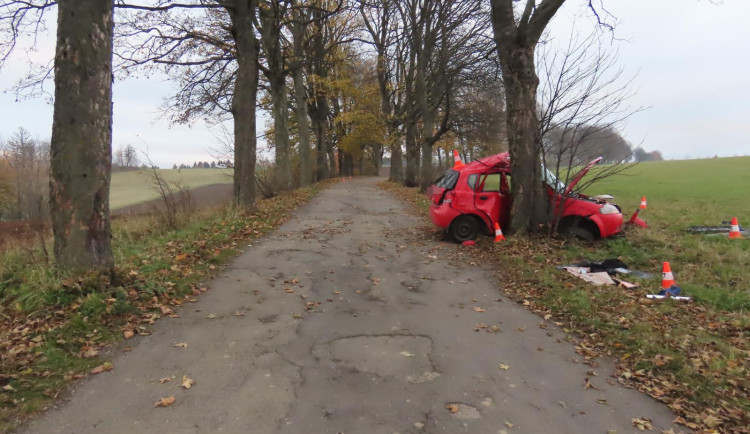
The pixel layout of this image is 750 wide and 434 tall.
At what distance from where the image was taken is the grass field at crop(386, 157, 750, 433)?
146 inches

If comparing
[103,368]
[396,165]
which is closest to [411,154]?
[396,165]

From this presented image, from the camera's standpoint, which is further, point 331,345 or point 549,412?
point 331,345

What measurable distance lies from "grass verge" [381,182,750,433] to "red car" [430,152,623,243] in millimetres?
559

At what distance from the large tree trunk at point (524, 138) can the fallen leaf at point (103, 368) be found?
25.4ft

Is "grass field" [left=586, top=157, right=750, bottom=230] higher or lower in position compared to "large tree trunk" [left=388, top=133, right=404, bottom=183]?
lower

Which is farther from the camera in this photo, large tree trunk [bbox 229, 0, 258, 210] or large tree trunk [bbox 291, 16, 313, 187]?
large tree trunk [bbox 291, 16, 313, 187]

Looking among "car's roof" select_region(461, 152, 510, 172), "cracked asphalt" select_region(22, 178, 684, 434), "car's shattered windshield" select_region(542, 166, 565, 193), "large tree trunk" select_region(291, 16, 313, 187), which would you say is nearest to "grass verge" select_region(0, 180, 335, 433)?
"cracked asphalt" select_region(22, 178, 684, 434)

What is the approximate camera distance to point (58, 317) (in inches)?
178

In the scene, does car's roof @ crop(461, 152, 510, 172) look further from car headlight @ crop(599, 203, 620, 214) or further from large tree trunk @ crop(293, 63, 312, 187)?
large tree trunk @ crop(293, 63, 312, 187)

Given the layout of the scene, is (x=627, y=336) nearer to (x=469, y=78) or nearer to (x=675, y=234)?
(x=675, y=234)

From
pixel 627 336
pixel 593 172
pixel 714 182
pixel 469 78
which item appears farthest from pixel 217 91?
pixel 714 182

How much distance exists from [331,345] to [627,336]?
323cm

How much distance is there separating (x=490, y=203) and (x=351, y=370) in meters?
6.69

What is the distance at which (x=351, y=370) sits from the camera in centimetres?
397
